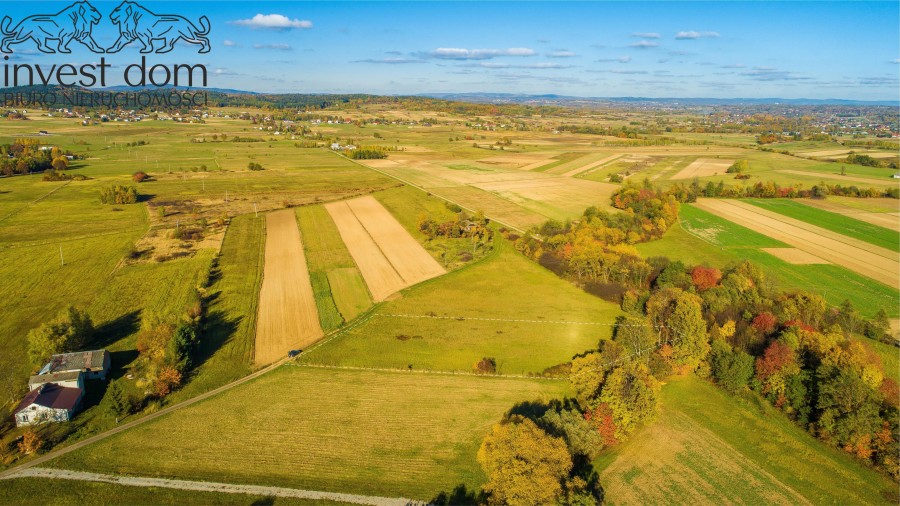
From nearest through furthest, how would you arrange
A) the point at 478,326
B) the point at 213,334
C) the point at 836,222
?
the point at 213,334
the point at 478,326
the point at 836,222

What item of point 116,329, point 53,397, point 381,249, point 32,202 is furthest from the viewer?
point 32,202

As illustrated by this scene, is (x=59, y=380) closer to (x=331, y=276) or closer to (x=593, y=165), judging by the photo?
(x=331, y=276)

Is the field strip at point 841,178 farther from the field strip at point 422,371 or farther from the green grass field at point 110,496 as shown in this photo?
the green grass field at point 110,496

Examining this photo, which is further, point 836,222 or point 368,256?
point 836,222

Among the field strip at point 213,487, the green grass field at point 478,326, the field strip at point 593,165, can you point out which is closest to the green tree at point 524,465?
the field strip at point 213,487

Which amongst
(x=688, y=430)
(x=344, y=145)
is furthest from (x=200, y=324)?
(x=344, y=145)

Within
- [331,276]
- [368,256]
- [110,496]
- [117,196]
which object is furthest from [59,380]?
[117,196]

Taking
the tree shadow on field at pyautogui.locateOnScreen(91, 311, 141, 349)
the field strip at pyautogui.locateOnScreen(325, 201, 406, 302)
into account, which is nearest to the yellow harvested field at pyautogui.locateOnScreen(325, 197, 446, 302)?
the field strip at pyautogui.locateOnScreen(325, 201, 406, 302)
